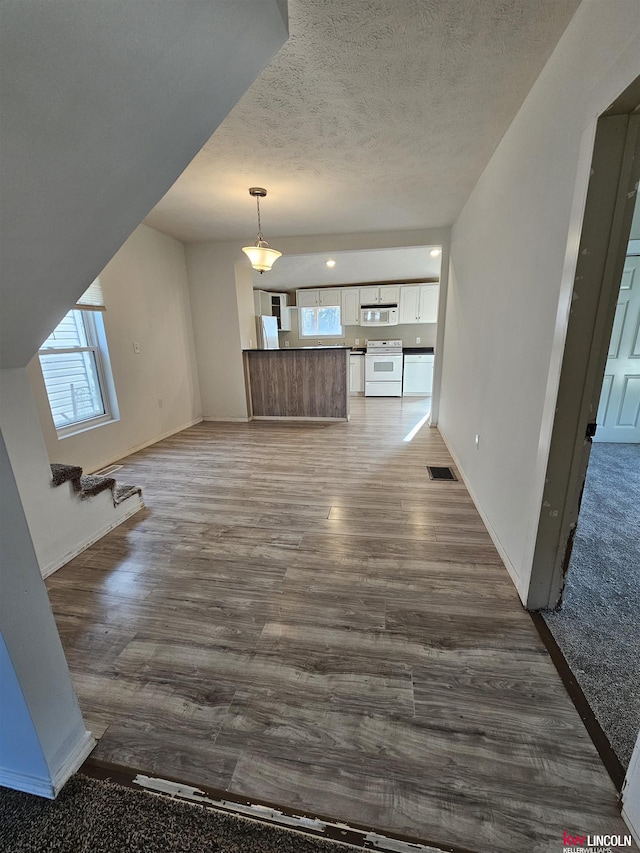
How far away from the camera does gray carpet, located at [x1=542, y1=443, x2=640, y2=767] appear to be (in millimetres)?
1101

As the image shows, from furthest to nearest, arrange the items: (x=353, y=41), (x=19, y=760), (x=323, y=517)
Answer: (x=323, y=517)
(x=353, y=41)
(x=19, y=760)

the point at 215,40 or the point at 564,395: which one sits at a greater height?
the point at 215,40

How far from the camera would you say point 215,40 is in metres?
1.21

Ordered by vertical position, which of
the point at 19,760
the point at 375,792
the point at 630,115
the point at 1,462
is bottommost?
the point at 375,792

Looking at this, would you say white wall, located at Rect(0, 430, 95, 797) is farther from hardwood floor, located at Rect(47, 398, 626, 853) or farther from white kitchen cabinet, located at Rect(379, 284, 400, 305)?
Answer: white kitchen cabinet, located at Rect(379, 284, 400, 305)

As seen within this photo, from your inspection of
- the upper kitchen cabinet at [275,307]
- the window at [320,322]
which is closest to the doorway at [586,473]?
the upper kitchen cabinet at [275,307]

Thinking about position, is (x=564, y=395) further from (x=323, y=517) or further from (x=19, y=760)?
Result: (x=19, y=760)

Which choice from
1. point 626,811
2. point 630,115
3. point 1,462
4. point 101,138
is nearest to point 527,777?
point 626,811

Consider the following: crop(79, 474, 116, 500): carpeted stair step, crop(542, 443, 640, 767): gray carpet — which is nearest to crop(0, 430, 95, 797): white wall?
crop(79, 474, 116, 500): carpeted stair step

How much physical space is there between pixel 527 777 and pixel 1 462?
1.63 metres

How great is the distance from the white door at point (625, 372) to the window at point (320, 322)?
497cm

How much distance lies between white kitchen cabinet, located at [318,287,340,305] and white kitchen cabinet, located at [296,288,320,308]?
9 cm

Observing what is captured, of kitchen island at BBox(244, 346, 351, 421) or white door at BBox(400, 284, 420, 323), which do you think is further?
white door at BBox(400, 284, 420, 323)

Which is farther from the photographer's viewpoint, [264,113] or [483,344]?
[483,344]
